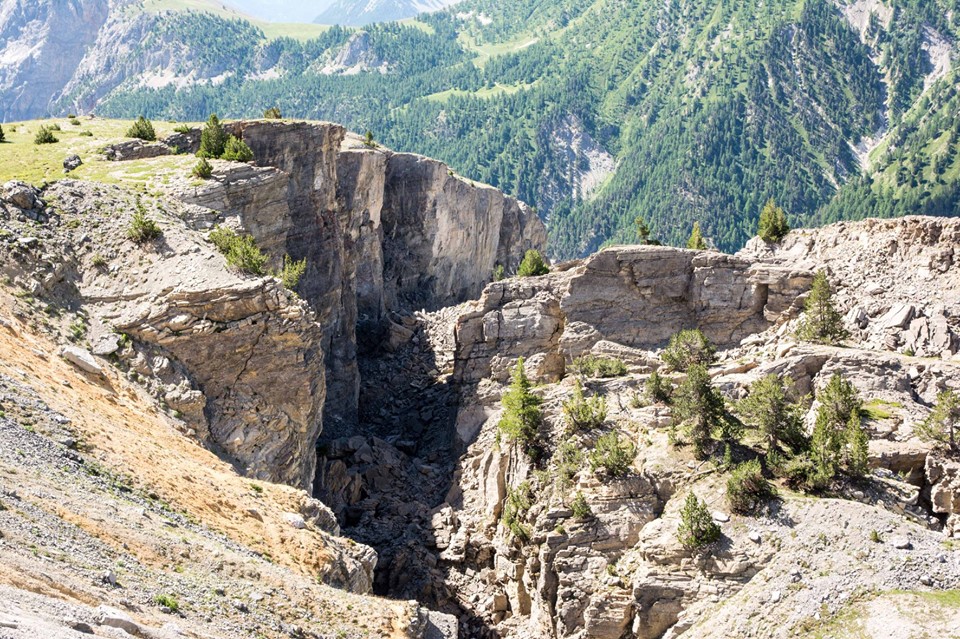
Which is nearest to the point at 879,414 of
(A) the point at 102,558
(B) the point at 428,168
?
(A) the point at 102,558

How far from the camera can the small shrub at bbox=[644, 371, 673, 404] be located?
7144 centimetres

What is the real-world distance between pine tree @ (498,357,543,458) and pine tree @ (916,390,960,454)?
27353 mm

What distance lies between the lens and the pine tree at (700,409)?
208ft

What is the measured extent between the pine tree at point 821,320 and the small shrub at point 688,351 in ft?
25.4

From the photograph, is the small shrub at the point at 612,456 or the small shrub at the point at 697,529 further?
the small shrub at the point at 612,456

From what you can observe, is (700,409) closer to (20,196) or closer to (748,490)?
(748,490)

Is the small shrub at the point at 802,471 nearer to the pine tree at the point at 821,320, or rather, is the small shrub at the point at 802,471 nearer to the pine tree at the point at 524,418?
the pine tree at the point at 821,320

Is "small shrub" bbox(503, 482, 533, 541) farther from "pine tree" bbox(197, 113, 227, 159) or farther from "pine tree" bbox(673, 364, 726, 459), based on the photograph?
"pine tree" bbox(197, 113, 227, 159)

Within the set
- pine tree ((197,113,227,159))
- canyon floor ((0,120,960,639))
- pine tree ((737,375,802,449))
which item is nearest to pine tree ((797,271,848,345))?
canyon floor ((0,120,960,639))

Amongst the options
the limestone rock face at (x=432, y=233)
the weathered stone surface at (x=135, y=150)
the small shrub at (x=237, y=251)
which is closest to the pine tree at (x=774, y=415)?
the small shrub at (x=237, y=251)

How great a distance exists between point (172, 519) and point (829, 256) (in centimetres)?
6147

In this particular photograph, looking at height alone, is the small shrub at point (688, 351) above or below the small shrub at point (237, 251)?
below

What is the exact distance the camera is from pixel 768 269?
8206cm

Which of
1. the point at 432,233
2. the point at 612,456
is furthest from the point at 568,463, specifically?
the point at 432,233
